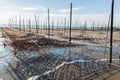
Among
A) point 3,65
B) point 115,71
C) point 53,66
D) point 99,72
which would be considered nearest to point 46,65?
point 53,66

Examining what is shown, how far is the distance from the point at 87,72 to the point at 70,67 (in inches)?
69.9

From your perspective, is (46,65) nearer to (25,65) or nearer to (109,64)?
(25,65)

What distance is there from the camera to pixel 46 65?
565 inches

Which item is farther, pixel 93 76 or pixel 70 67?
pixel 70 67

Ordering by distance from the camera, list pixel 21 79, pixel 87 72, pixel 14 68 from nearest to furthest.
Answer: pixel 21 79, pixel 87 72, pixel 14 68

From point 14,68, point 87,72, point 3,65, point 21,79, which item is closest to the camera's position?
point 21,79

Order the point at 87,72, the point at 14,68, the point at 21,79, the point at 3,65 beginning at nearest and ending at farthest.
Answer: the point at 21,79 < the point at 87,72 < the point at 14,68 < the point at 3,65

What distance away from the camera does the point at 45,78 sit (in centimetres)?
1091

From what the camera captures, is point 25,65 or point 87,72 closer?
point 87,72

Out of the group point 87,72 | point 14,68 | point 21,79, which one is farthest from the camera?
point 14,68

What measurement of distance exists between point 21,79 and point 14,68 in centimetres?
274

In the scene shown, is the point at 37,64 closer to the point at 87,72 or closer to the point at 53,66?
the point at 53,66

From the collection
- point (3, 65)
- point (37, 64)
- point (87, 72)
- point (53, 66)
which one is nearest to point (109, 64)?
point (87, 72)

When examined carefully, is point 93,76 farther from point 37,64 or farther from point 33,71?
point 37,64
